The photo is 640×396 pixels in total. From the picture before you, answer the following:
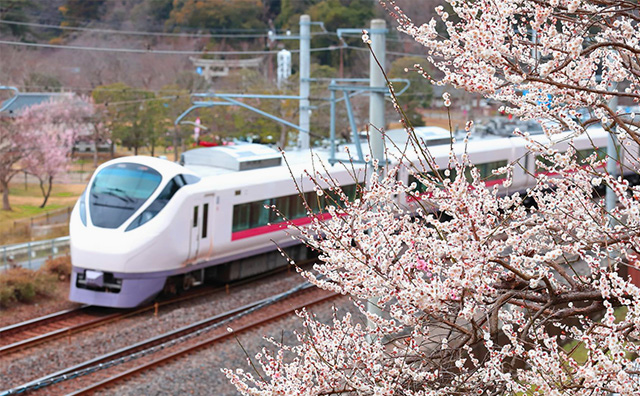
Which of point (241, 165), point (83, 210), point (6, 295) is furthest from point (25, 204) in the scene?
point (83, 210)

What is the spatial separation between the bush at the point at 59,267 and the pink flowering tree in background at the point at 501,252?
1371cm

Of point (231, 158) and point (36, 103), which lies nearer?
point (231, 158)

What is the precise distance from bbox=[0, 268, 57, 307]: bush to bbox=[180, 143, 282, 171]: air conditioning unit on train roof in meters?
3.59

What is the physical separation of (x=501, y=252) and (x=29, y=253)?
15.7 metres

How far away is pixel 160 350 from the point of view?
13055 mm

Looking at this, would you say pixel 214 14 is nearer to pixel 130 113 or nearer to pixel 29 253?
pixel 130 113

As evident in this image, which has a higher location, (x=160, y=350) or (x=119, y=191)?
(x=119, y=191)

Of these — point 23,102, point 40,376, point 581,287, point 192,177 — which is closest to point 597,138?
point 192,177

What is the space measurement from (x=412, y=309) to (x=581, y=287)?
37.9 inches

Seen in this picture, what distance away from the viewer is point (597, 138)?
1001 inches

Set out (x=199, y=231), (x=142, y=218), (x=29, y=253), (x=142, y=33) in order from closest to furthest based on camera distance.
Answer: (x=142, y=218), (x=199, y=231), (x=29, y=253), (x=142, y=33)

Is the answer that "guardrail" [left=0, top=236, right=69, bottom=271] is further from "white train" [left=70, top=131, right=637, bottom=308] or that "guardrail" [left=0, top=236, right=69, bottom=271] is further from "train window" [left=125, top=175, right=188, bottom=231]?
"train window" [left=125, top=175, right=188, bottom=231]

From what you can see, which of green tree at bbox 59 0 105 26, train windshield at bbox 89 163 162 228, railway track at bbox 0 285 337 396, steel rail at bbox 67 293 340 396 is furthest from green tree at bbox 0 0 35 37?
steel rail at bbox 67 293 340 396

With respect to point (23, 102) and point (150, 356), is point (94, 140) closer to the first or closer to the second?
point (23, 102)
